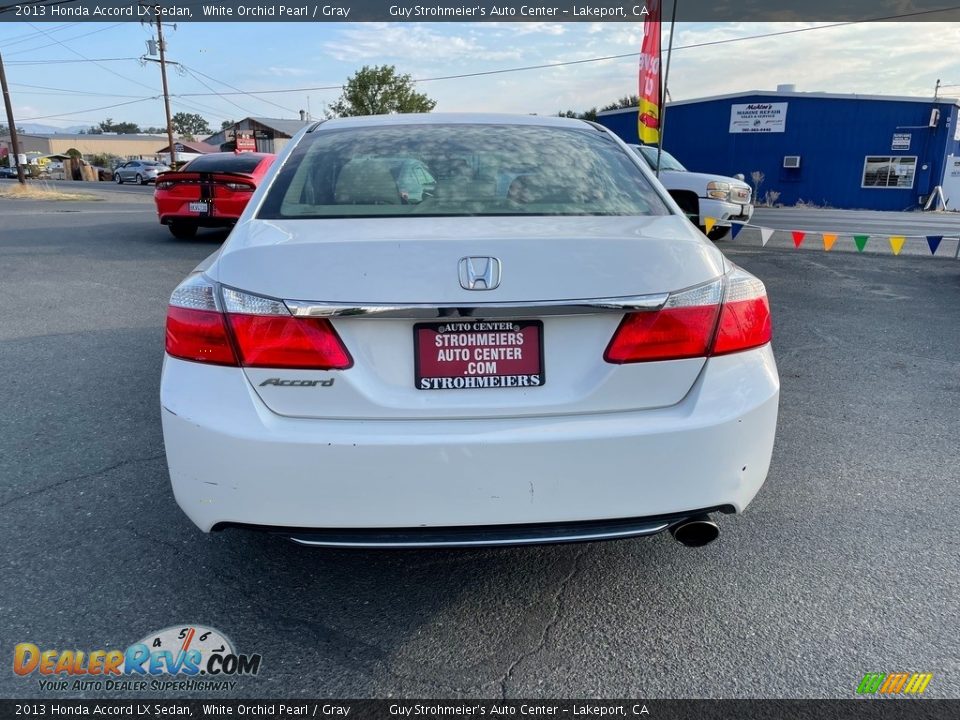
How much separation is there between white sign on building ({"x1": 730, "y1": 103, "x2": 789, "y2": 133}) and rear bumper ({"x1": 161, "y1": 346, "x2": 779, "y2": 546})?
1266 inches

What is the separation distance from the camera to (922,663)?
83.4 inches

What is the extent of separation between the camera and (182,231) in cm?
1156

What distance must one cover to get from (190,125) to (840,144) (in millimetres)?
156843

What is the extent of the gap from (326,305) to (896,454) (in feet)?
10.3

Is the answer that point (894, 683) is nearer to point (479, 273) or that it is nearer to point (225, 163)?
point (479, 273)

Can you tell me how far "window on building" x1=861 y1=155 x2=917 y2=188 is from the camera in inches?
1170

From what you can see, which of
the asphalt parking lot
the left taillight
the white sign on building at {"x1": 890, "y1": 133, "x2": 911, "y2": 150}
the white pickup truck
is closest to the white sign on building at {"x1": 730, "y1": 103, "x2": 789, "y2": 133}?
the white sign on building at {"x1": 890, "y1": 133, "x2": 911, "y2": 150}

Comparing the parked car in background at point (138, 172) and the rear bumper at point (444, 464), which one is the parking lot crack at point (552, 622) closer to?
the rear bumper at point (444, 464)

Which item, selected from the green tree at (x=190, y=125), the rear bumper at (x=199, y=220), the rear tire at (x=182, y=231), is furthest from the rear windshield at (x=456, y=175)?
the green tree at (x=190, y=125)

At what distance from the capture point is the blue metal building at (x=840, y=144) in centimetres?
2916

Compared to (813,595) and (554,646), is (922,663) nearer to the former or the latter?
(813,595)

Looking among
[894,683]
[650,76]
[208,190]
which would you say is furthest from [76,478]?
[650,76]

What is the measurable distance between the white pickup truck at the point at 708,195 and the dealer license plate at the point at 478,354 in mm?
10147

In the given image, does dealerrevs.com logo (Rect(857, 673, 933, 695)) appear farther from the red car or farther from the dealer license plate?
the red car
